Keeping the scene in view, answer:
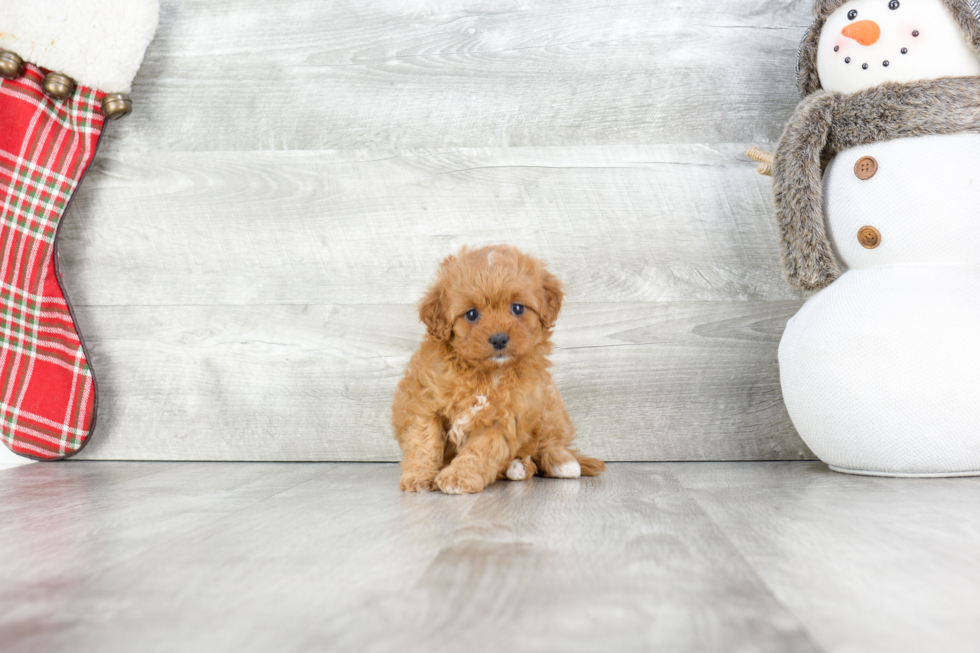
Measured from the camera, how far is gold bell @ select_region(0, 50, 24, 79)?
5.63 ft

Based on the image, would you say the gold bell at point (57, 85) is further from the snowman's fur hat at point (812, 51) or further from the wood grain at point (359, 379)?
the snowman's fur hat at point (812, 51)

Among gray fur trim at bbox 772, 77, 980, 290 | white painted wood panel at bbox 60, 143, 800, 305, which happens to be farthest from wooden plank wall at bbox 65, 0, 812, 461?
gray fur trim at bbox 772, 77, 980, 290

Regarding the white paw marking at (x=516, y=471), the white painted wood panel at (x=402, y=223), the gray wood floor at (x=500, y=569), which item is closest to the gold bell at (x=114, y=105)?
the white painted wood panel at (x=402, y=223)

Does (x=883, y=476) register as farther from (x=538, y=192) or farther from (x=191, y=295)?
(x=191, y=295)

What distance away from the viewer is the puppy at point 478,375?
1.34 metres

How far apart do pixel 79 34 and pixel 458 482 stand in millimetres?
1405

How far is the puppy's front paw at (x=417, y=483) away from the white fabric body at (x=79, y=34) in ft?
4.02

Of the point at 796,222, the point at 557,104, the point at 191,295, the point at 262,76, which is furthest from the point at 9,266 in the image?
the point at 796,222

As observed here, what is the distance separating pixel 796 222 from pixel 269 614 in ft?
4.18

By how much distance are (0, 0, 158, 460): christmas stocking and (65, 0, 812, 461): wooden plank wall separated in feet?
0.31

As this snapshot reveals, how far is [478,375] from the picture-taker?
4.62 ft

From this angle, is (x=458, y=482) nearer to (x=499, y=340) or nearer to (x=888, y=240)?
(x=499, y=340)

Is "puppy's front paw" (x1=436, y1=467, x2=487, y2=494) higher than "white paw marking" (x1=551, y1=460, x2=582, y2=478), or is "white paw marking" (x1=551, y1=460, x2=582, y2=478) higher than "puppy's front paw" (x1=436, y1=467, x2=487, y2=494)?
"puppy's front paw" (x1=436, y1=467, x2=487, y2=494)

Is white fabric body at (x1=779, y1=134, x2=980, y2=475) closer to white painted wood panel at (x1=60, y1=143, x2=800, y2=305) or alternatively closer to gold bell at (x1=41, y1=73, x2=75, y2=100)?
white painted wood panel at (x1=60, y1=143, x2=800, y2=305)
